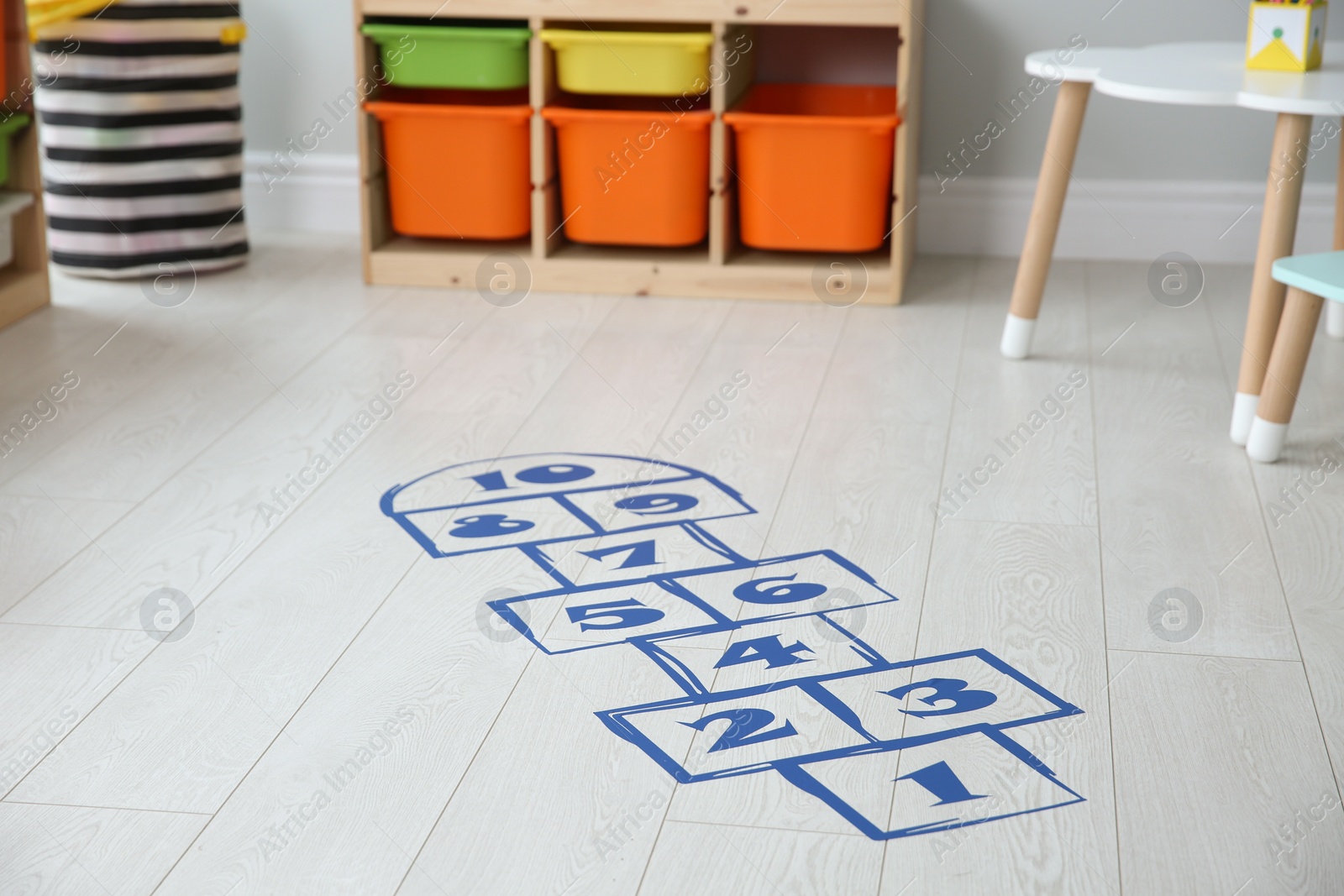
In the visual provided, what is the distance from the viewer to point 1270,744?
1.23 m

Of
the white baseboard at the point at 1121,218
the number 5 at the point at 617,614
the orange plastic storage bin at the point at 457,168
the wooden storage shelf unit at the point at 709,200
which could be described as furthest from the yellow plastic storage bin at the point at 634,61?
the number 5 at the point at 617,614

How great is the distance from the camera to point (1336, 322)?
2375 millimetres

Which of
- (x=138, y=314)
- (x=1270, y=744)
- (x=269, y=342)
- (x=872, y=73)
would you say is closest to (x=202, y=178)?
(x=138, y=314)

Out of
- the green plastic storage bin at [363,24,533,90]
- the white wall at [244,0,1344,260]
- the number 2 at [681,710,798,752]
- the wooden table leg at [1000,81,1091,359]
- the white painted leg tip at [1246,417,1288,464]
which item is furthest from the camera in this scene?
the white wall at [244,0,1344,260]

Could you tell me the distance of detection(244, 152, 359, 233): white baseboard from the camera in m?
3.09

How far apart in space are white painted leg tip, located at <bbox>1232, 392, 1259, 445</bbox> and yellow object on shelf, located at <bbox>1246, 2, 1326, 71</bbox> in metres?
0.52

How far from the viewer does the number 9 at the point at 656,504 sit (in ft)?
5.68

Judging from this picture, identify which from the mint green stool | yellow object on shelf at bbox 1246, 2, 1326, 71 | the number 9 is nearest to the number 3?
the number 9

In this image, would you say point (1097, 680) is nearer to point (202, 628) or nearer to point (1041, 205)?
point (202, 628)

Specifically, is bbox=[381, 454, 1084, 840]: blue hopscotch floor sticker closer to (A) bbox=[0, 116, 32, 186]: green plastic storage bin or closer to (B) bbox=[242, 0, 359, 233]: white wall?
(A) bbox=[0, 116, 32, 186]: green plastic storage bin

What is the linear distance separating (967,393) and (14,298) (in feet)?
5.59

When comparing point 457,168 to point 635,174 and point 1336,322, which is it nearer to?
point 635,174

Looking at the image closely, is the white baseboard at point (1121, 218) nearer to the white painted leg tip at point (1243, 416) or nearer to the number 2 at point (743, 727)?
the white painted leg tip at point (1243, 416)

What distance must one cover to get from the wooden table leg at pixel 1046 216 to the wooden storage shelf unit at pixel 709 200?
36 centimetres
